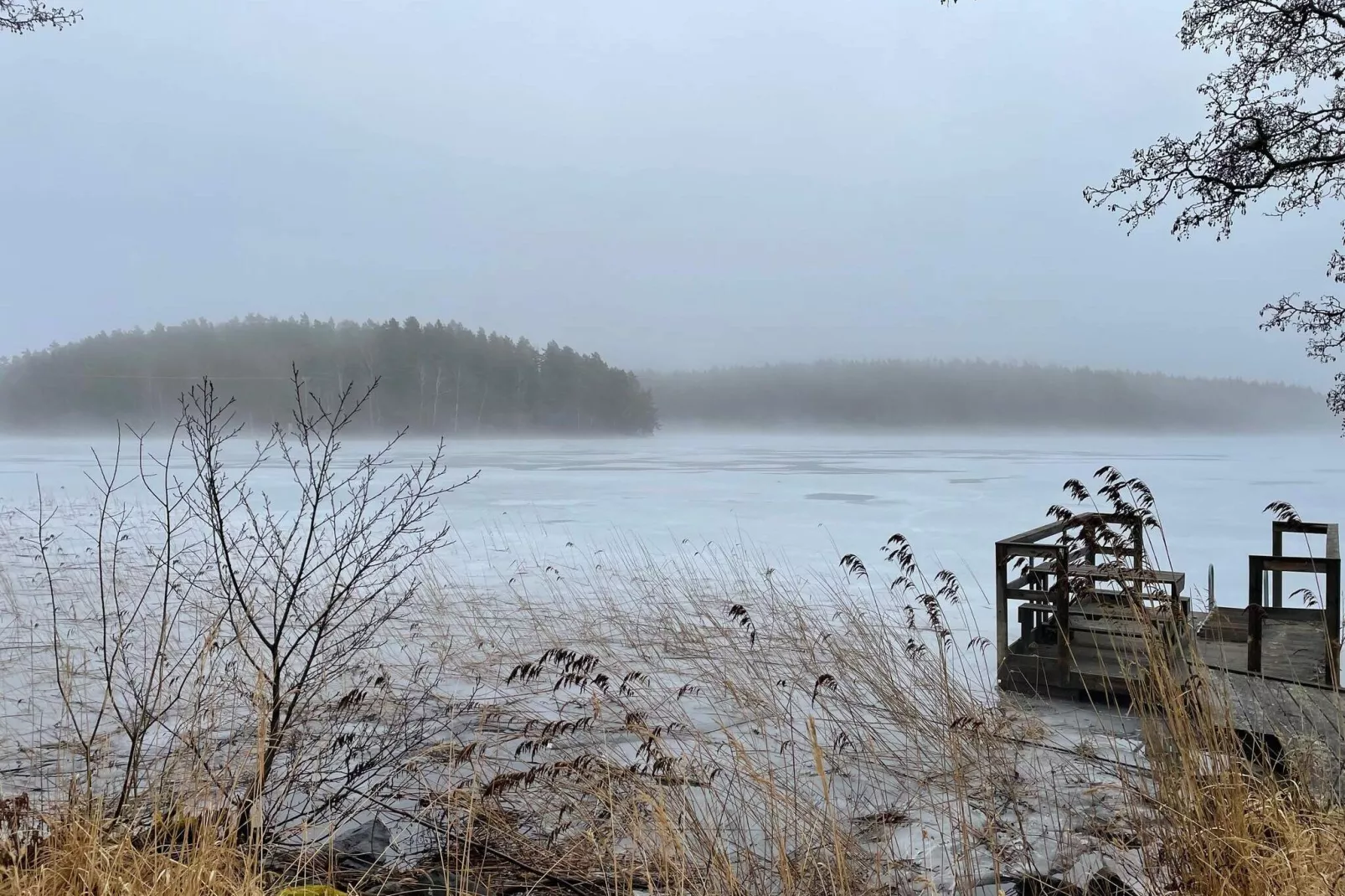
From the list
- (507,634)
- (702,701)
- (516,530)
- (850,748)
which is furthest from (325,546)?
(850,748)

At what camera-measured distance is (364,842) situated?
383cm

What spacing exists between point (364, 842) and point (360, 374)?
246 ft

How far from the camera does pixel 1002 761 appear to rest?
456 cm

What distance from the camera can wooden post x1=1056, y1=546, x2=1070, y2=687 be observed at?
5.11 meters

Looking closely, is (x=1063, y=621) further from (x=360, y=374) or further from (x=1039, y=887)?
(x=360, y=374)

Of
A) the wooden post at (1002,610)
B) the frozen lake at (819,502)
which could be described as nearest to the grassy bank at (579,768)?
the wooden post at (1002,610)

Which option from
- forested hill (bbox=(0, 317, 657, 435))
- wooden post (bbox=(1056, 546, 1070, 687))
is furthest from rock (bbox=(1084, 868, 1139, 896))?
forested hill (bbox=(0, 317, 657, 435))

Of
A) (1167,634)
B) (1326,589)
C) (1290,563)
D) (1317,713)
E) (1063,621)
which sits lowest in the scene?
(1317,713)

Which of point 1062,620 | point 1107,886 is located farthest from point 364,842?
point 1062,620

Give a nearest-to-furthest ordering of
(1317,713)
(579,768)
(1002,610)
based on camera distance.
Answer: (579,768)
(1317,713)
(1002,610)

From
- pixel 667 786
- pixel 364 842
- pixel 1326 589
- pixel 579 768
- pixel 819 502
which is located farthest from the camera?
pixel 819 502

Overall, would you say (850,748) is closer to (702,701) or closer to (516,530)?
(702,701)

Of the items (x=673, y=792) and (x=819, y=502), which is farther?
(x=819, y=502)

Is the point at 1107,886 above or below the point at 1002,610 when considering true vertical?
below
